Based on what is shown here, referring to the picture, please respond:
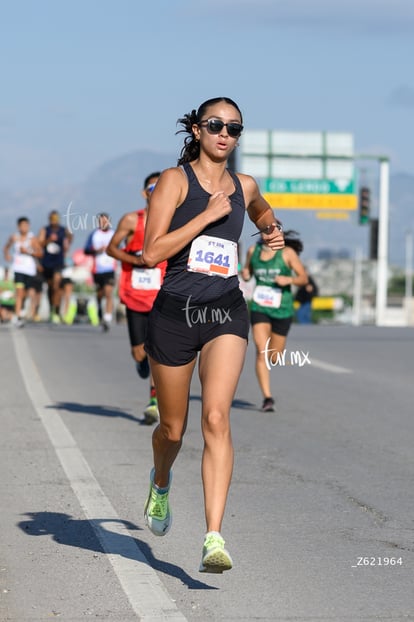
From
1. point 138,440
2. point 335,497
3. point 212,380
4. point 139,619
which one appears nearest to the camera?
point 139,619

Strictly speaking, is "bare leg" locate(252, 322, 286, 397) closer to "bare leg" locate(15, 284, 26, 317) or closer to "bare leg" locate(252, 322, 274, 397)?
"bare leg" locate(252, 322, 274, 397)

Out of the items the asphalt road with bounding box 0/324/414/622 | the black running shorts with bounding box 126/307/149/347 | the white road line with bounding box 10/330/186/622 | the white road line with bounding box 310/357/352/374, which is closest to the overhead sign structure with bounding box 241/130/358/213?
the white road line with bounding box 310/357/352/374

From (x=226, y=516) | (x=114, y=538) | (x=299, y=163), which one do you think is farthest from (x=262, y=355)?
(x=299, y=163)

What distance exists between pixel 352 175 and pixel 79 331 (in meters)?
31.7

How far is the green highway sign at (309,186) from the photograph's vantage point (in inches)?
2235

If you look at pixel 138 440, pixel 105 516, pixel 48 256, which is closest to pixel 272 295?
pixel 138 440

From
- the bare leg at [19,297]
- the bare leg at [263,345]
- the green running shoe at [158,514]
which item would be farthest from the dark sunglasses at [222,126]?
the bare leg at [19,297]

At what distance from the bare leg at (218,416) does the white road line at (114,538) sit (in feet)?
1.30

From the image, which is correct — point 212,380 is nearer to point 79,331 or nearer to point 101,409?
point 101,409

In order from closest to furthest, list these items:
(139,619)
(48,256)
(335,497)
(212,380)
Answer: (139,619) < (212,380) < (335,497) < (48,256)

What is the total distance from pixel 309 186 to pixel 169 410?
51.7 m

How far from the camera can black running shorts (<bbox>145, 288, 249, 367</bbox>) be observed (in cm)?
584

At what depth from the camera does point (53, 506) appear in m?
7.46

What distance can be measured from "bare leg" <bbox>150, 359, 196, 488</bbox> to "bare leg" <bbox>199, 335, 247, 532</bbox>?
0.13 m
